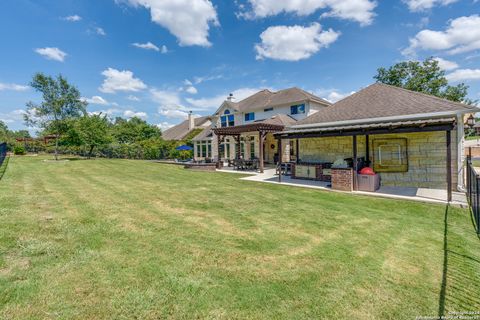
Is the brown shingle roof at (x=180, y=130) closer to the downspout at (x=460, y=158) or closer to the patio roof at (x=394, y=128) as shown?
the patio roof at (x=394, y=128)

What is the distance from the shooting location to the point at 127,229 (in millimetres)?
4801

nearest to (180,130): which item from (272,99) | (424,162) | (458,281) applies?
(272,99)

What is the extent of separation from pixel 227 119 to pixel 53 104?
19757 millimetres

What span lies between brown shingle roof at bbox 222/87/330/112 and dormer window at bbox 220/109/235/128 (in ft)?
3.78

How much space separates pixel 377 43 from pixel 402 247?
17808 mm

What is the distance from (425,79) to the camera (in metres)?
24.6

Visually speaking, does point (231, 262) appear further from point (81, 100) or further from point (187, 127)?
point (187, 127)

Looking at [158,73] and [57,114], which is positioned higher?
[158,73]

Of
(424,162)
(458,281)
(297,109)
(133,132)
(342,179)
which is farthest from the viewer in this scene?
(133,132)

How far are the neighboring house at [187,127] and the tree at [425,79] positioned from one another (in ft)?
90.6

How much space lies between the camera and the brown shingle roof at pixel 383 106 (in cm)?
1060

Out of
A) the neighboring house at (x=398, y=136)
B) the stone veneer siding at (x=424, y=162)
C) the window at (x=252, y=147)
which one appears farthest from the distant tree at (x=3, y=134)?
the stone veneer siding at (x=424, y=162)

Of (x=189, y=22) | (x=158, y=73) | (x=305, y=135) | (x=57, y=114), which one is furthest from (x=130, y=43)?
(x=305, y=135)

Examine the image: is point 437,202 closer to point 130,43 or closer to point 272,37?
point 272,37
